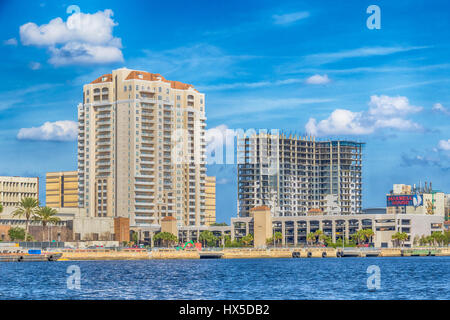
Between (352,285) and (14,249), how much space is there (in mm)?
130213

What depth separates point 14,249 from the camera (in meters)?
198

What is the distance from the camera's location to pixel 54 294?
74.2 m

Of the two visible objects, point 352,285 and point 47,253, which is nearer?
point 352,285

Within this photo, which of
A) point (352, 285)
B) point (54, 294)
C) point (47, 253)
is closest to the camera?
point (54, 294)

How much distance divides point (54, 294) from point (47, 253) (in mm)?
125395
